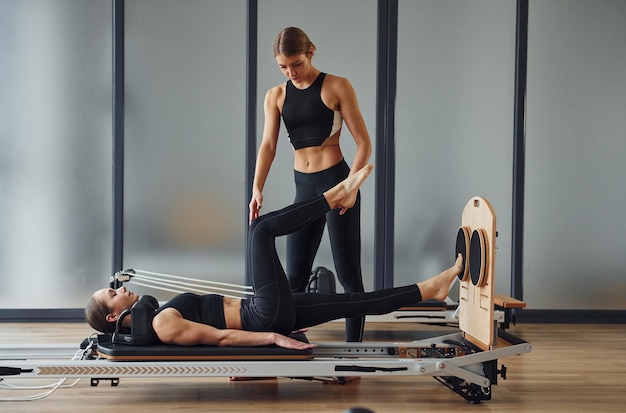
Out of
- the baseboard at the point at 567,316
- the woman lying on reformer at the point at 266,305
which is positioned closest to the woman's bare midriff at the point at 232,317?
the woman lying on reformer at the point at 266,305

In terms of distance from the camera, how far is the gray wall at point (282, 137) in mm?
4793

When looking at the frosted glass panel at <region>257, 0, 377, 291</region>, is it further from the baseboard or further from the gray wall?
the baseboard

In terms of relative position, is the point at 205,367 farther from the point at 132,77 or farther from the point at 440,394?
the point at 132,77

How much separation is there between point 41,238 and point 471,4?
3.08 meters

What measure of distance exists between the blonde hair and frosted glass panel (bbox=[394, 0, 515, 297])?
1.93m

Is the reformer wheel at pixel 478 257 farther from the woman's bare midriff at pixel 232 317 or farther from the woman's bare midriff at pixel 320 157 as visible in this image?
the woman's bare midriff at pixel 232 317

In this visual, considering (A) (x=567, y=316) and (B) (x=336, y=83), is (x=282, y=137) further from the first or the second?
(A) (x=567, y=316)

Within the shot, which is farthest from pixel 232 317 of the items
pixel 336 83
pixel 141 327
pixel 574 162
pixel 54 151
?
pixel 574 162

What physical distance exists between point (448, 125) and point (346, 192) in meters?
2.20

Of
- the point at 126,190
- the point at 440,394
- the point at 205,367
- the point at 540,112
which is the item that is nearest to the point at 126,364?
the point at 205,367

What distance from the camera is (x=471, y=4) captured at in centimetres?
500

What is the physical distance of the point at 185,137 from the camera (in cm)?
491

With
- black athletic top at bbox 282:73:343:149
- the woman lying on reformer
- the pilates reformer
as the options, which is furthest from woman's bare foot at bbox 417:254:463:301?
black athletic top at bbox 282:73:343:149

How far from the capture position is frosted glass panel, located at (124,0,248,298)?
488 cm
